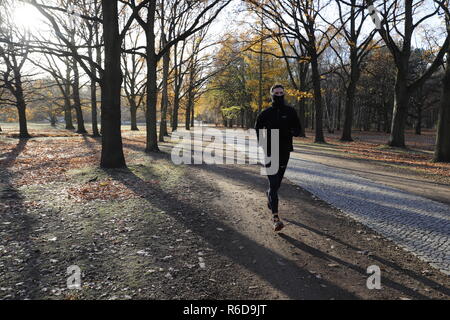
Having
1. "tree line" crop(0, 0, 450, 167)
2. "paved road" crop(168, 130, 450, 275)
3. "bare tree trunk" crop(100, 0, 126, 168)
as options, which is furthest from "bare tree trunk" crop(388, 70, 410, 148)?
"bare tree trunk" crop(100, 0, 126, 168)

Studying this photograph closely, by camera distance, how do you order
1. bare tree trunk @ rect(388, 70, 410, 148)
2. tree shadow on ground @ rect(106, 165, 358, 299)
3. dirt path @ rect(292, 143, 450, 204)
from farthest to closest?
bare tree trunk @ rect(388, 70, 410, 148) → dirt path @ rect(292, 143, 450, 204) → tree shadow on ground @ rect(106, 165, 358, 299)

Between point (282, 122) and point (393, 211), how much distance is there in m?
3.30

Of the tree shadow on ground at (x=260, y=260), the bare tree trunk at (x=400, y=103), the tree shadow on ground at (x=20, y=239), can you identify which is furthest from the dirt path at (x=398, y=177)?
the tree shadow on ground at (x=20, y=239)

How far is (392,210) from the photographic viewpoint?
5773 millimetres

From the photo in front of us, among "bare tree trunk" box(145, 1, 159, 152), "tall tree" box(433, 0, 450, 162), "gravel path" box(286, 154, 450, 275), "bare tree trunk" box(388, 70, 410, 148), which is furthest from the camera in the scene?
"bare tree trunk" box(388, 70, 410, 148)

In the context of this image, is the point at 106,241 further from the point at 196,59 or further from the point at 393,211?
the point at 196,59

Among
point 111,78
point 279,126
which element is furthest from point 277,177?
point 111,78

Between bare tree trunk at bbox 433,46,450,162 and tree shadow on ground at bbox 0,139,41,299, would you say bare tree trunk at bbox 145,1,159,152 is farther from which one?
bare tree trunk at bbox 433,46,450,162

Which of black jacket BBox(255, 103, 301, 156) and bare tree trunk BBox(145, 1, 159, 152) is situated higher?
bare tree trunk BBox(145, 1, 159, 152)

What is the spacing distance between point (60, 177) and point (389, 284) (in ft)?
29.1

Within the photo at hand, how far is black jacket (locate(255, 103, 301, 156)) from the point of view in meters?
4.57

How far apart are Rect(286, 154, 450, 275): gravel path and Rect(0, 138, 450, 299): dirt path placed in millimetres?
325

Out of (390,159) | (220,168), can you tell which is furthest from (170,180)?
(390,159)
